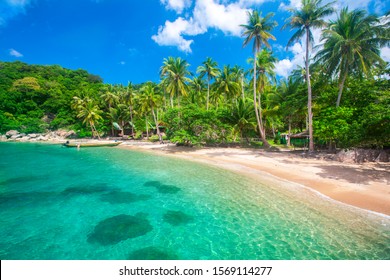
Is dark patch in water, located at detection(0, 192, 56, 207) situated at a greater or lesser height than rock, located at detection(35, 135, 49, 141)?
lesser

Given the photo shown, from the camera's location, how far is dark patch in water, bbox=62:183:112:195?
11.1 meters

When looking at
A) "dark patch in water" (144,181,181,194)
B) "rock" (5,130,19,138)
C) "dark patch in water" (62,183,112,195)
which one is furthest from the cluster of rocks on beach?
"dark patch in water" (144,181,181,194)

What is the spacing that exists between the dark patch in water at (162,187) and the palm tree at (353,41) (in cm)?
1893

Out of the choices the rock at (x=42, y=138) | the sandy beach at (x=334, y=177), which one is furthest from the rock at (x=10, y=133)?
the sandy beach at (x=334, y=177)

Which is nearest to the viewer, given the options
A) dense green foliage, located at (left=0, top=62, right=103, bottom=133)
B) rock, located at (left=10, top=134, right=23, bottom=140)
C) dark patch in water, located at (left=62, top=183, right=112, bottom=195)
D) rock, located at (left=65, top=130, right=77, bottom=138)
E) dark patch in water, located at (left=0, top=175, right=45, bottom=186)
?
dark patch in water, located at (left=62, top=183, right=112, bottom=195)

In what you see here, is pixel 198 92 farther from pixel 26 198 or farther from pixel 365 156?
pixel 26 198

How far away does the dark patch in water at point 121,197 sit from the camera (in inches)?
390

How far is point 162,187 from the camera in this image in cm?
1202

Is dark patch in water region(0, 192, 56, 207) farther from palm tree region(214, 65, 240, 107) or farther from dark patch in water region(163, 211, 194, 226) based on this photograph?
palm tree region(214, 65, 240, 107)

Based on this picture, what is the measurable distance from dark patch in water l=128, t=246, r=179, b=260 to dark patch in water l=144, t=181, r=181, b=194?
526 cm

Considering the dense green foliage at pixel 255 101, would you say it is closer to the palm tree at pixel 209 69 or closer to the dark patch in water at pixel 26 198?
the palm tree at pixel 209 69

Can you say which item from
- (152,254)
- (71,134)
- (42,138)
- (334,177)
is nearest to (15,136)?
(42,138)

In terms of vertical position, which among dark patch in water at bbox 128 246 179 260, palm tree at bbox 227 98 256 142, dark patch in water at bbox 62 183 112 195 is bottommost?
dark patch in water at bbox 128 246 179 260

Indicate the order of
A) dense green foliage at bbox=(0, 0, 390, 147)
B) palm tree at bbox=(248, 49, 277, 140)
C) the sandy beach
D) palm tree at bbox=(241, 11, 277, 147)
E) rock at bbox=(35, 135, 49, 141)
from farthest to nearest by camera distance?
rock at bbox=(35, 135, 49, 141)
palm tree at bbox=(248, 49, 277, 140)
palm tree at bbox=(241, 11, 277, 147)
dense green foliage at bbox=(0, 0, 390, 147)
the sandy beach
